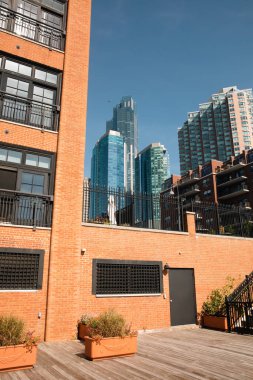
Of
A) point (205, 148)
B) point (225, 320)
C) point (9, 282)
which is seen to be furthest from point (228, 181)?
point (205, 148)

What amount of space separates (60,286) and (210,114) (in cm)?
14779

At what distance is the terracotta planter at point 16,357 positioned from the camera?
22.4ft

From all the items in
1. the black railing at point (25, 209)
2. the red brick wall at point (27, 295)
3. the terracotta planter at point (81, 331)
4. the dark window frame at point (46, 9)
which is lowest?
the terracotta planter at point (81, 331)

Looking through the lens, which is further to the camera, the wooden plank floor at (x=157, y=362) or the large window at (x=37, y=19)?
the large window at (x=37, y=19)

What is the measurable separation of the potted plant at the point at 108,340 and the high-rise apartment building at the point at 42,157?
10.3ft

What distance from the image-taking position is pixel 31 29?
46.4 feet

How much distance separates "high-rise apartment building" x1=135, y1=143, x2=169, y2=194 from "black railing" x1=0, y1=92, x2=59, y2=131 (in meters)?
164

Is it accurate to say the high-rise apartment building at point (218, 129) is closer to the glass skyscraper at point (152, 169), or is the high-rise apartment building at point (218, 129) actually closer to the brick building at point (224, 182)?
the glass skyscraper at point (152, 169)

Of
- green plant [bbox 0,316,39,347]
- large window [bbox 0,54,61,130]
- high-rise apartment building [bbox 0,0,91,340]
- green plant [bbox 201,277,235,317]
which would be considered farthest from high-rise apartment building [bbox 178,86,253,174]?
green plant [bbox 0,316,39,347]

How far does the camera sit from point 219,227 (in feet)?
57.1

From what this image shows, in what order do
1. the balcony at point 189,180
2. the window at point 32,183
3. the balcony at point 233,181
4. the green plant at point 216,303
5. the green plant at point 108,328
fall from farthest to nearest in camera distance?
the balcony at point 189,180 < the balcony at point 233,181 < the green plant at point 216,303 < the window at point 32,183 < the green plant at point 108,328

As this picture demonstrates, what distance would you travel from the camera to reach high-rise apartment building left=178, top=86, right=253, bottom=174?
5276 inches

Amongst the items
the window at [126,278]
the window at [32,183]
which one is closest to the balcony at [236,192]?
the window at [126,278]

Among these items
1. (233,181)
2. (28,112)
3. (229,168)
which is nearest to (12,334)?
(28,112)
